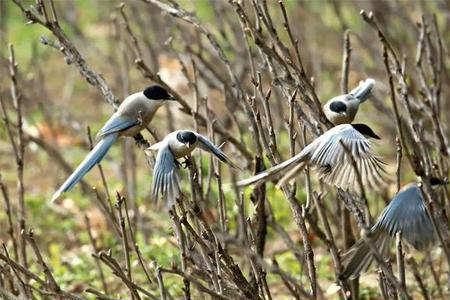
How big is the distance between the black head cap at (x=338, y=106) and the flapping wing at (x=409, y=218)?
369 mm

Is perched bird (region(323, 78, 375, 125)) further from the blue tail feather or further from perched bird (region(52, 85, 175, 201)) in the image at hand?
the blue tail feather

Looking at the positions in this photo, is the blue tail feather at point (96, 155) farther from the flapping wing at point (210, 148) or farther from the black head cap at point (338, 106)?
the black head cap at point (338, 106)

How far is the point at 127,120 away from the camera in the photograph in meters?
3.72

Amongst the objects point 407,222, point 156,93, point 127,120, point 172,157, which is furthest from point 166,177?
point 407,222

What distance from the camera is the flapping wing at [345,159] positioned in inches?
126

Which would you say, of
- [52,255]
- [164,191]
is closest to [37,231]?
[52,255]

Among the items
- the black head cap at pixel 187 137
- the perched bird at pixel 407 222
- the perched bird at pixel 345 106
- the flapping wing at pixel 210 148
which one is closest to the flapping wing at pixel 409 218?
the perched bird at pixel 407 222

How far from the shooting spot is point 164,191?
10.7ft

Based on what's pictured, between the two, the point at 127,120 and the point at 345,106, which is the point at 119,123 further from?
the point at 345,106

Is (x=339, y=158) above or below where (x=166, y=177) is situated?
below

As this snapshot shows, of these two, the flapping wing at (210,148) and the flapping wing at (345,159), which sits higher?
the flapping wing at (210,148)

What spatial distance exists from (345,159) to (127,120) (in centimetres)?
89

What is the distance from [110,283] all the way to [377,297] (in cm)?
126

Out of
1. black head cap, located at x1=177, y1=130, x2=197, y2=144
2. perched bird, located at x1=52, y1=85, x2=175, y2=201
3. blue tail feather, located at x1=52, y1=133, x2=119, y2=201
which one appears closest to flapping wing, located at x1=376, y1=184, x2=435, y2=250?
black head cap, located at x1=177, y1=130, x2=197, y2=144
